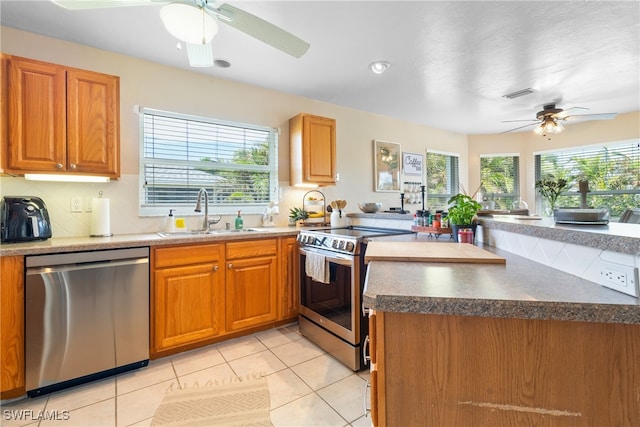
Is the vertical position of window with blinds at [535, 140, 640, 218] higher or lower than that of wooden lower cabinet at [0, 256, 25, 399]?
higher

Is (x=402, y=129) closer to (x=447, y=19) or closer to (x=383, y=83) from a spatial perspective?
(x=383, y=83)

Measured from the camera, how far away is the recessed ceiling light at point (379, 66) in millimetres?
2635

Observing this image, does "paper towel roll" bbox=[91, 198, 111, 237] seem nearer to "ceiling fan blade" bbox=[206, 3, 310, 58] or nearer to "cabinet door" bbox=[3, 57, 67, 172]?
"cabinet door" bbox=[3, 57, 67, 172]

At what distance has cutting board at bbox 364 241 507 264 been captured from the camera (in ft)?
4.07

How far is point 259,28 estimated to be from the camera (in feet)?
5.38

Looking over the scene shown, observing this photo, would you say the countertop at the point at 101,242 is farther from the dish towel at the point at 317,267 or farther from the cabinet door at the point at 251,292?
the dish towel at the point at 317,267

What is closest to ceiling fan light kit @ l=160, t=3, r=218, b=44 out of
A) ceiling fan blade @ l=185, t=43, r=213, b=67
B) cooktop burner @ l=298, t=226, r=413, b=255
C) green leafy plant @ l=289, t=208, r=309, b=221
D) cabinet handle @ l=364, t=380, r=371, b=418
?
ceiling fan blade @ l=185, t=43, r=213, b=67

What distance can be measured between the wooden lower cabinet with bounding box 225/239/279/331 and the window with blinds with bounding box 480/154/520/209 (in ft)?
15.0

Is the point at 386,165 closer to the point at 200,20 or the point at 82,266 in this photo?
the point at 200,20

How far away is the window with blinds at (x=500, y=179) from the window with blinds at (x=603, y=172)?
1.64 feet

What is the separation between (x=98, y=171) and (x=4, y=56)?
828 mm

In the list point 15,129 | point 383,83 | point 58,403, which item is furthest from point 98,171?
point 383,83

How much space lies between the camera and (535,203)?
521 centimetres

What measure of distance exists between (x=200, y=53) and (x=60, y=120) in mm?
1123
